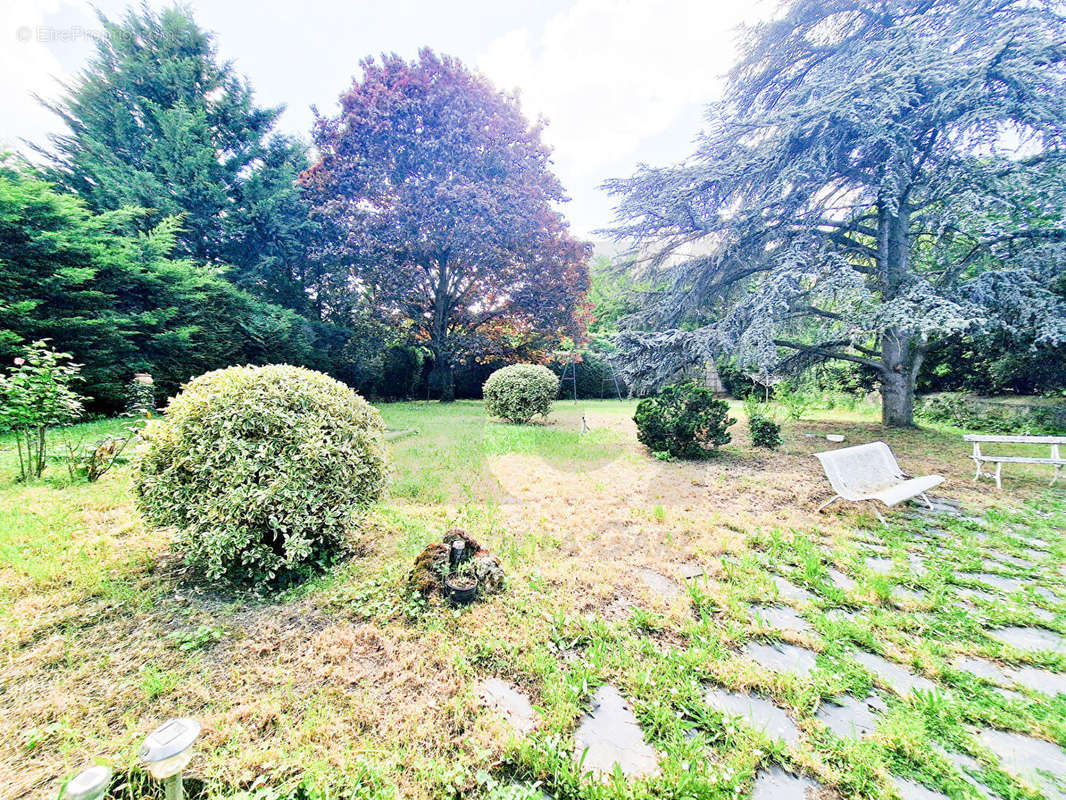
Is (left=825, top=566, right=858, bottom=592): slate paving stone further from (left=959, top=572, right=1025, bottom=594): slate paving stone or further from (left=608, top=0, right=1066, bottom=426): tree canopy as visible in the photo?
(left=608, top=0, right=1066, bottom=426): tree canopy

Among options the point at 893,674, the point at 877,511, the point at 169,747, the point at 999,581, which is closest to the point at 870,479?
the point at 877,511

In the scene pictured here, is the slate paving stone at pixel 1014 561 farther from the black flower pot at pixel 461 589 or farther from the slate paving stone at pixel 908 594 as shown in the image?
the black flower pot at pixel 461 589

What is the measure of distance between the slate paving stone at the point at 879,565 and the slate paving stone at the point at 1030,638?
60 cm

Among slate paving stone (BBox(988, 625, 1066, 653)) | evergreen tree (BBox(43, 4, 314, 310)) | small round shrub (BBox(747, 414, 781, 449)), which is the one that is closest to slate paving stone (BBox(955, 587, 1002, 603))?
slate paving stone (BBox(988, 625, 1066, 653))

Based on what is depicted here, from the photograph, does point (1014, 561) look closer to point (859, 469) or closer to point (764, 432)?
point (859, 469)

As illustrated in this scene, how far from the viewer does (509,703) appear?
1693 mm

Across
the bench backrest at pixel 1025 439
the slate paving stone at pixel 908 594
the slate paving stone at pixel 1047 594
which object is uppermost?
the bench backrest at pixel 1025 439

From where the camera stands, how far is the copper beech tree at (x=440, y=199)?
11.9 metres

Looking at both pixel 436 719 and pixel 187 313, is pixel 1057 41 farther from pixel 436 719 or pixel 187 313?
pixel 187 313

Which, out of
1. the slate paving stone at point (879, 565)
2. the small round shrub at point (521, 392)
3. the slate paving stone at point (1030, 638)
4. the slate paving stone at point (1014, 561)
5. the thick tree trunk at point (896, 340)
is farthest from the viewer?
the small round shrub at point (521, 392)

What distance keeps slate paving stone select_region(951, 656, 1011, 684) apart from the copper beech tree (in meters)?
12.6

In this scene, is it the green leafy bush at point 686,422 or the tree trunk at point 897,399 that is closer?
the green leafy bush at point 686,422

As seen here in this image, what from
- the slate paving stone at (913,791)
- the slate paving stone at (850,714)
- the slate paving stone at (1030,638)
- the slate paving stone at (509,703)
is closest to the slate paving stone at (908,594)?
the slate paving stone at (1030,638)

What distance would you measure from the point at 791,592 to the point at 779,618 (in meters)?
0.38
